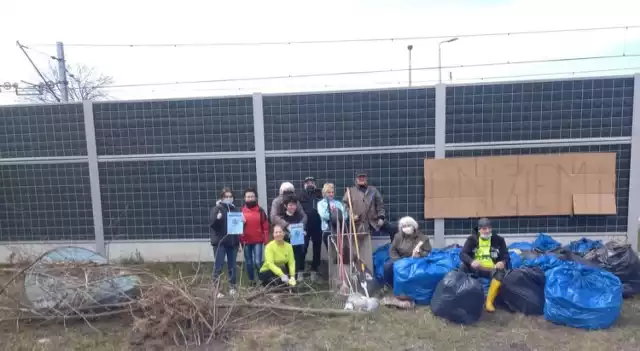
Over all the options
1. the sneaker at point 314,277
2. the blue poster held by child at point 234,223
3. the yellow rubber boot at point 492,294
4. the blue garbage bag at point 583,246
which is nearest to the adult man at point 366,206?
the sneaker at point 314,277

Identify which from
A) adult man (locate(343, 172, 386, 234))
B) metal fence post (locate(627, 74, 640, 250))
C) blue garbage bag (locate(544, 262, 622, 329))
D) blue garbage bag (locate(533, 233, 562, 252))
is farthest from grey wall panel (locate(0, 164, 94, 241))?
metal fence post (locate(627, 74, 640, 250))

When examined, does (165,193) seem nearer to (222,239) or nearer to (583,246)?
(222,239)

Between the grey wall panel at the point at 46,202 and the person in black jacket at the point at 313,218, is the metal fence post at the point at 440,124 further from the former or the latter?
the grey wall panel at the point at 46,202

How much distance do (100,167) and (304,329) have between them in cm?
458

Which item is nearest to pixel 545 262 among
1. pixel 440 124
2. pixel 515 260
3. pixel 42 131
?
pixel 515 260

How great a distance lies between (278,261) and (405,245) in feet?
5.30

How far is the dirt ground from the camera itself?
11.6 feet

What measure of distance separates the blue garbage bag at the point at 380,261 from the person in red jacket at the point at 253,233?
5.01 ft

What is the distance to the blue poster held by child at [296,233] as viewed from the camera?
4.97 metres

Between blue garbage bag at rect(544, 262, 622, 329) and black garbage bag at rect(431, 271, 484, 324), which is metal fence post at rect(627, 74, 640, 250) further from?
black garbage bag at rect(431, 271, 484, 324)

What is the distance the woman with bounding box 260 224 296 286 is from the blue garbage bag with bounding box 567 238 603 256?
3864 millimetres

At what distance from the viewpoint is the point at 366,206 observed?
5.59 m

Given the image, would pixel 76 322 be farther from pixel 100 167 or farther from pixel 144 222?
pixel 100 167

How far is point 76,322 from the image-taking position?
13.6ft
